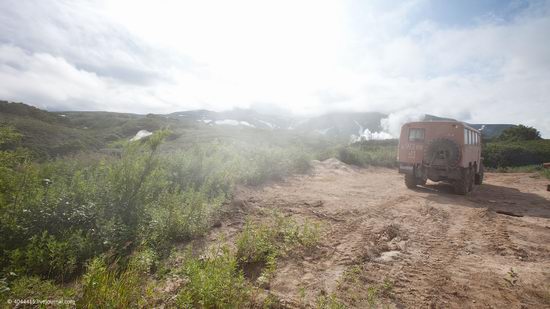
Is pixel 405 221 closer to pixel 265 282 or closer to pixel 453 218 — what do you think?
pixel 453 218

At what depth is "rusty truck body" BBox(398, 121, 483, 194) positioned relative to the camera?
9.59m

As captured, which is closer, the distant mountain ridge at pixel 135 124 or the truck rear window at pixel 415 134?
the truck rear window at pixel 415 134

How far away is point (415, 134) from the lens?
10.5 m

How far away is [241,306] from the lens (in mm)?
3133

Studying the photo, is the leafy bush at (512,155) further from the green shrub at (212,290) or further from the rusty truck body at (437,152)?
the green shrub at (212,290)

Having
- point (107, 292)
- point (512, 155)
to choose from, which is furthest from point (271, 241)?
point (512, 155)

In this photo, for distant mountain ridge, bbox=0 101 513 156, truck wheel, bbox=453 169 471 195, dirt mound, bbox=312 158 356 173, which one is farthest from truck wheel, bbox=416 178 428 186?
dirt mound, bbox=312 158 356 173

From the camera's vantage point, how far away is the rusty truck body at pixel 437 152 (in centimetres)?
959

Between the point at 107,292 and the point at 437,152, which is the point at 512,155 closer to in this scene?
the point at 437,152

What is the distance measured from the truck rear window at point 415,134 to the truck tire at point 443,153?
1.68 feet

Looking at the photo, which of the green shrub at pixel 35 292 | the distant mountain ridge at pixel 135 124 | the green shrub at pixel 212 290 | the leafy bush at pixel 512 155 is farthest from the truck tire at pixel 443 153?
the leafy bush at pixel 512 155

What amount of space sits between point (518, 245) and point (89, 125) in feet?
150

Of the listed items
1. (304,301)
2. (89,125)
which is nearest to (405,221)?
(304,301)

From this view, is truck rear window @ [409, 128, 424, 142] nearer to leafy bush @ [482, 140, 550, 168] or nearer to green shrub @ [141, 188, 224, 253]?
green shrub @ [141, 188, 224, 253]
